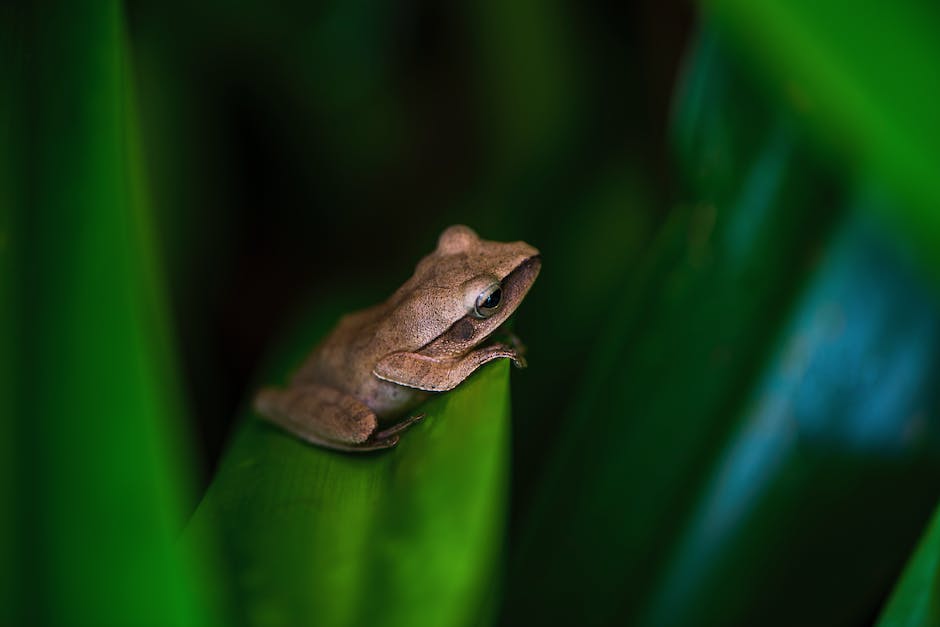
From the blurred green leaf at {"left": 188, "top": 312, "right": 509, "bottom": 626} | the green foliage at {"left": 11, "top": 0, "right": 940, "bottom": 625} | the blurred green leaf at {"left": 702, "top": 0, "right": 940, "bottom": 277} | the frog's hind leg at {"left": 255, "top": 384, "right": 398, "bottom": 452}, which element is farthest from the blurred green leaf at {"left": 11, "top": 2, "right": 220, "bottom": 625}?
the blurred green leaf at {"left": 702, "top": 0, "right": 940, "bottom": 277}

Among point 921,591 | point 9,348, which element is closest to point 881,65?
point 921,591

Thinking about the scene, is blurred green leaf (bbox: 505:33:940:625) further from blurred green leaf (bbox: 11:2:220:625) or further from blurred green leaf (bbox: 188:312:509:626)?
blurred green leaf (bbox: 11:2:220:625)

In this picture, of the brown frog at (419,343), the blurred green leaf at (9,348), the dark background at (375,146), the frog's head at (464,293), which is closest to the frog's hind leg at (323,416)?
Answer: the brown frog at (419,343)

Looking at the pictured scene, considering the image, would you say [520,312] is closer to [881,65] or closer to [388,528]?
[388,528]

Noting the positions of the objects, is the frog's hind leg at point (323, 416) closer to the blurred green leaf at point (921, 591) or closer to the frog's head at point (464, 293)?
the frog's head at point (464, 293)

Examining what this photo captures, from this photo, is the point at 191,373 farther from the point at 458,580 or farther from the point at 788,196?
the point at 788,196

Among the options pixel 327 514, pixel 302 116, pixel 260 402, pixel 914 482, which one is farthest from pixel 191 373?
pixel 914 482
